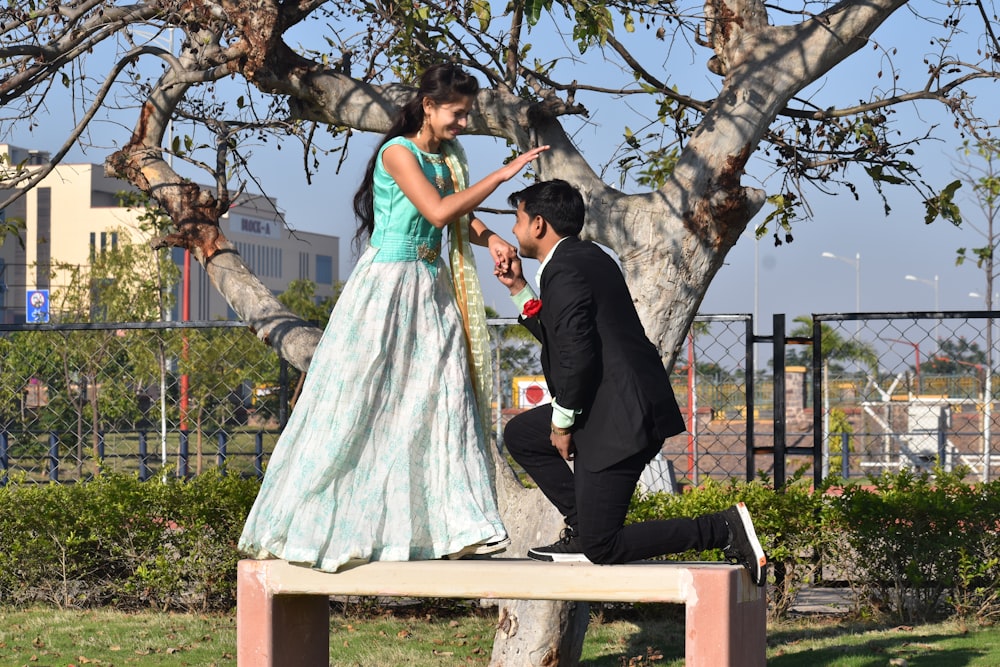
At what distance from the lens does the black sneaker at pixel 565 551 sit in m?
3.91

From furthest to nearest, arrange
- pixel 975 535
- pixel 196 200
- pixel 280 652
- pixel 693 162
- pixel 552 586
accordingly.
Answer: pixel 975 535, pixel 196 200, pixel 693 162, pixel 280 652, pixel 552 586

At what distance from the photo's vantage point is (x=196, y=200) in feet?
20.5

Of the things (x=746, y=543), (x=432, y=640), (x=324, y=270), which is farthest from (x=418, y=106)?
(x=324, y=270)

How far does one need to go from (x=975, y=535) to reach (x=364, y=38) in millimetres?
4476

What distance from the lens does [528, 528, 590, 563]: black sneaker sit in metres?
3.91

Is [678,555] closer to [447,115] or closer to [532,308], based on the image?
[532,308]

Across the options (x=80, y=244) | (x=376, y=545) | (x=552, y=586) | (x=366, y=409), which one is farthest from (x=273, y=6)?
(x=80, y=244)

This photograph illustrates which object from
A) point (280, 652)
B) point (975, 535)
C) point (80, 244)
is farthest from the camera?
point (80, 244)

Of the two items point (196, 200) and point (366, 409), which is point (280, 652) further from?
point (196, 200)

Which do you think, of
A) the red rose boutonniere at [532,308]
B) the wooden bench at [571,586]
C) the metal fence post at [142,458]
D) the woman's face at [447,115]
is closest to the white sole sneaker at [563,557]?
the wooden bench at [571,586]

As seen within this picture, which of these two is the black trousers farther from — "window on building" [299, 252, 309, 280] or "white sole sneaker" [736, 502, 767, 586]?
"window on building" [299, 252, 309, 280]

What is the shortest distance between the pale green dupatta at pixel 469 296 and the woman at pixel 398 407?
31mm

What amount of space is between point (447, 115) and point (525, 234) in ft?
1.56

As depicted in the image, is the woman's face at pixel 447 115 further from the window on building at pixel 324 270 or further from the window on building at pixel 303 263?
the window on building at pixel 324 270
